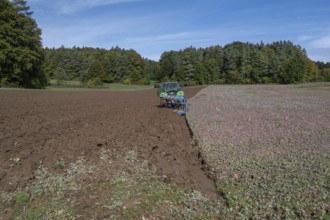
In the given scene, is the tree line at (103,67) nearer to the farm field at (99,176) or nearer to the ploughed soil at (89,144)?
the ploughed soil at (89,144)

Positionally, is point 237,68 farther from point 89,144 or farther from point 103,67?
point 89,144

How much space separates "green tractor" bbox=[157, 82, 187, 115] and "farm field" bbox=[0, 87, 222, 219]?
30.3ft

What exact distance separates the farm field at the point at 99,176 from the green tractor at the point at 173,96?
923cm

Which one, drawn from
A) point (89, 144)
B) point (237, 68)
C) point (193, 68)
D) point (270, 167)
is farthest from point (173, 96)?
point (237, 68)

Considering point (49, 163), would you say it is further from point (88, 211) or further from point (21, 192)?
point (88, 211)

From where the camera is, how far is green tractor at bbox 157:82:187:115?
2288 cm

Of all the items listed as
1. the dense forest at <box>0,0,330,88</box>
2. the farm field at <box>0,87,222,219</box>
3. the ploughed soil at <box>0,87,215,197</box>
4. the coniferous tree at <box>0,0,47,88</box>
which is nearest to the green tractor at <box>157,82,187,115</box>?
the ploughed soil at <box>0,87,215,197</box>

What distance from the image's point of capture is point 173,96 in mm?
23578

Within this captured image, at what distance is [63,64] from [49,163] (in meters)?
115

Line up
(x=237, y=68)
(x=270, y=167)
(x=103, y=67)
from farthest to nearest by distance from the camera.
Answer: (x=237, y=68) → (x=103, y=67) → (x=270, y=167)

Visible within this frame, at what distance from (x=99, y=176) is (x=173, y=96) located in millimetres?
16105

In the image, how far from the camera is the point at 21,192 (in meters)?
6.69

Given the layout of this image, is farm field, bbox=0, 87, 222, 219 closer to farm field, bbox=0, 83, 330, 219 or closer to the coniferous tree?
farm field, bbox=0, 83, 330, 219

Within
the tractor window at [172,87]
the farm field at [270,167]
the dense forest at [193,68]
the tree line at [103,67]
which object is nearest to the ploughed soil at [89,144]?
the farm field at [270,167]
